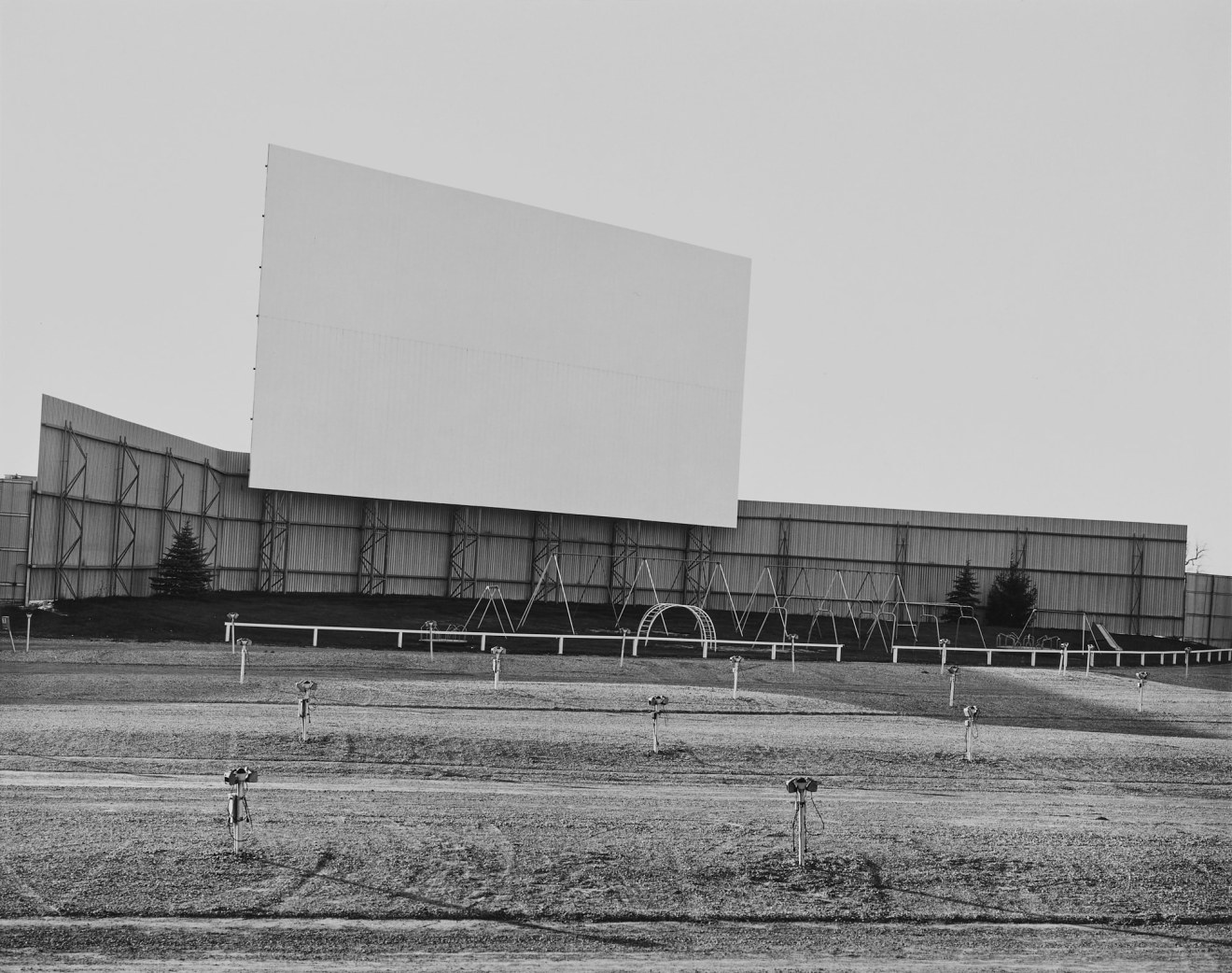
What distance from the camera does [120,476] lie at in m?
37.5

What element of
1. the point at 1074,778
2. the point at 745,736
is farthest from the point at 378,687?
the point at 1074,778

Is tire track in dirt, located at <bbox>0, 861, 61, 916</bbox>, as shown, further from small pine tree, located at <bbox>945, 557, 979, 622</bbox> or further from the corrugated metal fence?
the corrugated metal fence

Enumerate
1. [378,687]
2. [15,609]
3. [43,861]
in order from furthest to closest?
[15,609] → [378,687] → [43,861]

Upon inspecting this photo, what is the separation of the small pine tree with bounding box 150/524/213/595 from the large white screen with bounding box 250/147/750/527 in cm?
313

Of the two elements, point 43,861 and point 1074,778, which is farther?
point 1074,778

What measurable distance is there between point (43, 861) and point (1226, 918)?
12.2 m

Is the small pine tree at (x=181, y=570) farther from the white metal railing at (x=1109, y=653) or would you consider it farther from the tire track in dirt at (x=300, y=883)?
the tire track in dirt at (x=300, y=883)

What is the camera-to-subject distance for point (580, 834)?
1337 centimetres

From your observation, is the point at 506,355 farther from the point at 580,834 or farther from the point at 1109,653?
the point at 580,834

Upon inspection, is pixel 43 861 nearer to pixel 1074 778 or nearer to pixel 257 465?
pixel 1074 778

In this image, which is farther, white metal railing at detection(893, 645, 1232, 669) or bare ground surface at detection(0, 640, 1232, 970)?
white metal railing at detection(893, 645, 1232, 669)

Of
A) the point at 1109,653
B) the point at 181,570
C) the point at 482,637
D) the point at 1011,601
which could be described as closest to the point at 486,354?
the point at 181,570

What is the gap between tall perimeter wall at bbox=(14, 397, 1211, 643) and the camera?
4009 cm

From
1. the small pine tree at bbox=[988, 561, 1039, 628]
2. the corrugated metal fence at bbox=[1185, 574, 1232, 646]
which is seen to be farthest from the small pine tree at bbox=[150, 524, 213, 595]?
the corrugated metal fence at bbox=[1185, 574, 1232, 646]
